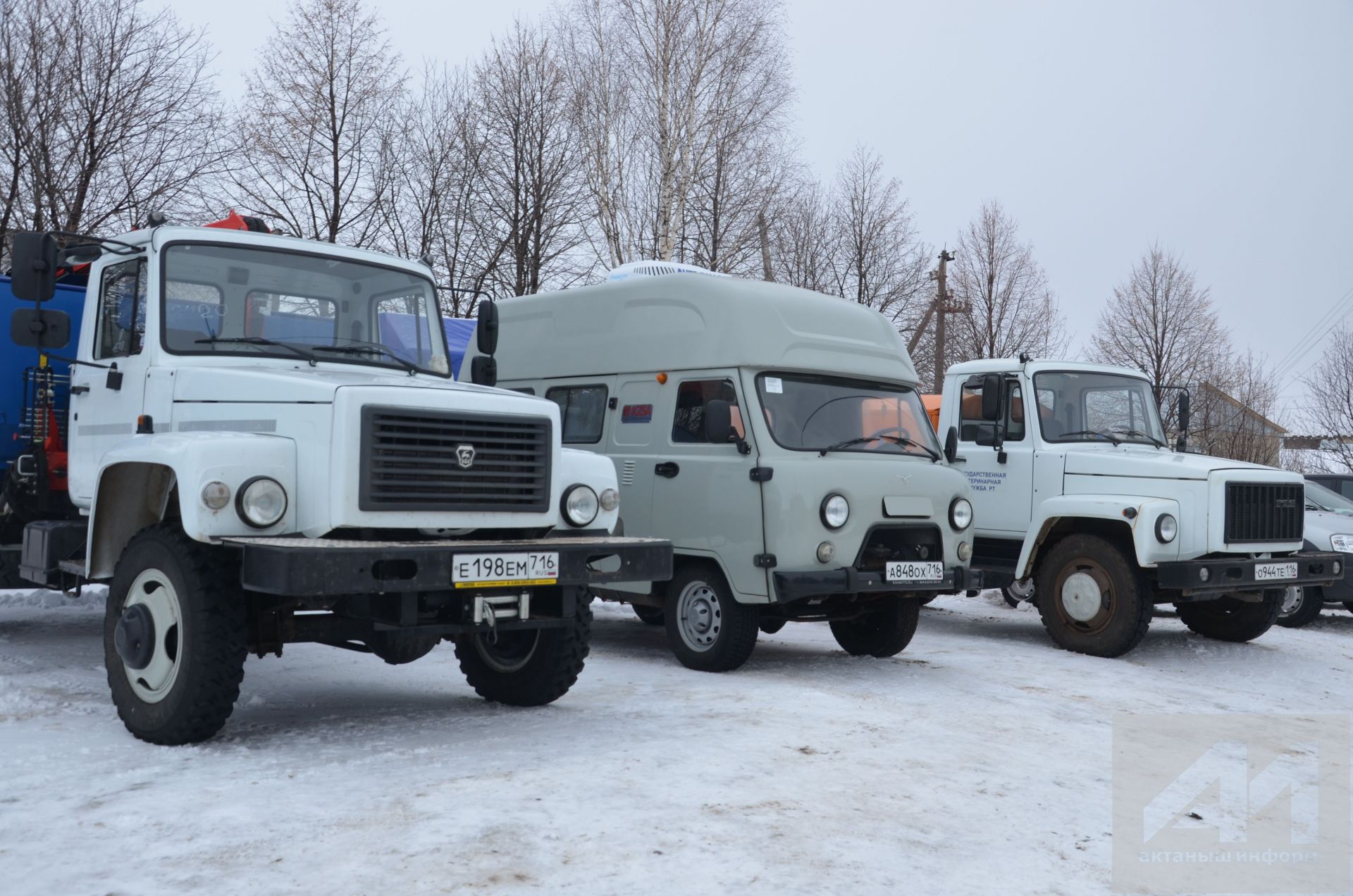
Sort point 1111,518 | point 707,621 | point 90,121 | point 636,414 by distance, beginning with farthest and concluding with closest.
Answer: point 90,121
point 1111,518
point 636,414
point 707,621

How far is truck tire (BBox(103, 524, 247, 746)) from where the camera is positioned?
5.27 meters

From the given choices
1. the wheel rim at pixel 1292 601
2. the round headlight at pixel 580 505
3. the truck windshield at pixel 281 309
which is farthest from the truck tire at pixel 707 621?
the wheel rim at pixel 1292 601

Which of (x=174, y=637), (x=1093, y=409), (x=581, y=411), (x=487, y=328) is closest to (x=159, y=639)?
(x=174, y=637)

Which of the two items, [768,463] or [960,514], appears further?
[960,514]

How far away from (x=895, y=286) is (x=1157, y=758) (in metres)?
24.1

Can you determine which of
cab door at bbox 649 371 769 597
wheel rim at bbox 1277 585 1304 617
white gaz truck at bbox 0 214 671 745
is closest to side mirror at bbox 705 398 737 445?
cab door at bbox 649 371 769 597

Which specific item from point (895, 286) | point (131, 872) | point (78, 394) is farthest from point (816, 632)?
point (895, 286)

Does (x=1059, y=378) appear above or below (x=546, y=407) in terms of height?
above

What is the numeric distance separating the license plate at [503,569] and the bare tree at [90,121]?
608 inches

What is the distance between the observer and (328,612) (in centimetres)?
614

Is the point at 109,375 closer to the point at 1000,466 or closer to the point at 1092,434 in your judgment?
the point at 1000,466

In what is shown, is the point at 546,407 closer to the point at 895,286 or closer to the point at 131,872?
the point at 131,872

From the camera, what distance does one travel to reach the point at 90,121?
1922cm

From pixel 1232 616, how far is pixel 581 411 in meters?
6.34
